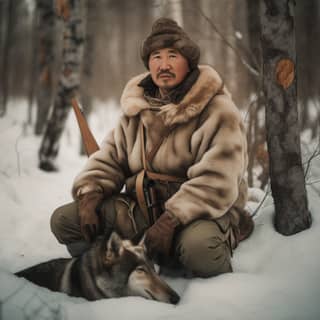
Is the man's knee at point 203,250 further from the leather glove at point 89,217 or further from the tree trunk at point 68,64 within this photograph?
the tree trunk at point 68,64

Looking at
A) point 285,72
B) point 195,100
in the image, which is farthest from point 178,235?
point 285,72

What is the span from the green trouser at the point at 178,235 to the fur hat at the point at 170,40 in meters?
1.09

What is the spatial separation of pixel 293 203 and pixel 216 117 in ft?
2.56

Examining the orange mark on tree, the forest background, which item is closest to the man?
the orange mark on tree

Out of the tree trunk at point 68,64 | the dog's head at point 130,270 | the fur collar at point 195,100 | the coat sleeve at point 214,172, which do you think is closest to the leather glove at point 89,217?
the dog's head at point 130,270

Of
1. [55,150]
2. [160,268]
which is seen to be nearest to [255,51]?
[160,268]

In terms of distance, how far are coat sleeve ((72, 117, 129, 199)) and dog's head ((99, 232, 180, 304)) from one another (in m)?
0.56

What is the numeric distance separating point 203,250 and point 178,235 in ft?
0.67

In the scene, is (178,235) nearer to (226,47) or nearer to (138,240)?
(138,240)

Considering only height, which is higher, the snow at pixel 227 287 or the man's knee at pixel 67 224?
the man's knee at pixel 67 224

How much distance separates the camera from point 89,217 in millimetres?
2428

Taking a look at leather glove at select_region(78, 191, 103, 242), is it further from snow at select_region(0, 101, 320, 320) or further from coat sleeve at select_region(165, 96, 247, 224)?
coat sleeve at select_region(165, 96, 247, 224)

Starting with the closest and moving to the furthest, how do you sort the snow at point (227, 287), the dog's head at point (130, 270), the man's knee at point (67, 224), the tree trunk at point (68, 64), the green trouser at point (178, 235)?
the snow at point (227, 287), the dog's head at point (130, 270), the green trouser at point (178, 235), the man's knee at point (67, 224), the tree trunk at point (68, 64)

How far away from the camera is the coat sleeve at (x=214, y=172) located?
2197mm
